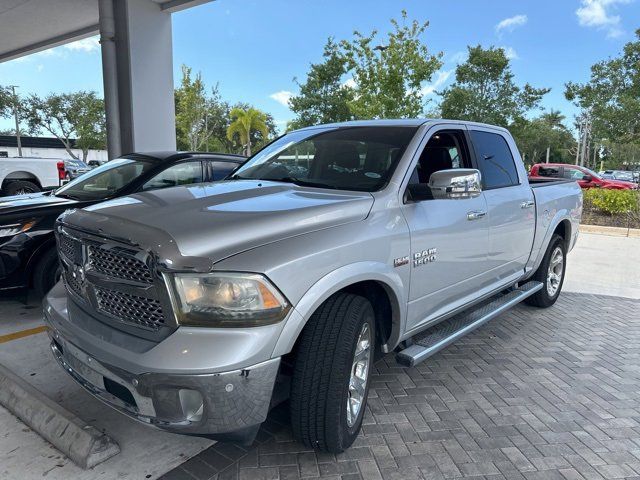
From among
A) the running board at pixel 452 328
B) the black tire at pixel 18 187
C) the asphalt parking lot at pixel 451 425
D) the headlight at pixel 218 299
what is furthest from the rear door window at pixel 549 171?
the headlight at pixel 218 299

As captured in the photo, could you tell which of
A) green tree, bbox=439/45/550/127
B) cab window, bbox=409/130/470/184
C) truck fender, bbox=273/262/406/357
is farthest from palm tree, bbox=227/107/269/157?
truck fender, bbox=273/262/406/357

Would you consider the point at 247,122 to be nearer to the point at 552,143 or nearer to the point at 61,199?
the point at 61,199

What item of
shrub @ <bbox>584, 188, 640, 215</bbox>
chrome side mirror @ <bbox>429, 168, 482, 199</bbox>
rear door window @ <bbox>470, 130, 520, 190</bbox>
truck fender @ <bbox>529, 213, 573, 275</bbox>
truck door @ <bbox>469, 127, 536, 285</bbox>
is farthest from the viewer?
shrub @ <bbox>584, 188, 640, 215</bbox>

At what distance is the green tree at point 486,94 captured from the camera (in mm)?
25672

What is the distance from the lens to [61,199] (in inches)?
199

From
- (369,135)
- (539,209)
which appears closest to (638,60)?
(539,209)

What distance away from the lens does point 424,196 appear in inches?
119

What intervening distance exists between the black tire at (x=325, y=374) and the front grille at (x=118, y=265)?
81cm

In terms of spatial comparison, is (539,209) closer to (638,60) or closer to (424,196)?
(424,196)

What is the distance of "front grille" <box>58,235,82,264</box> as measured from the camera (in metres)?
2.51

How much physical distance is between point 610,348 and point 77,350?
4475mm

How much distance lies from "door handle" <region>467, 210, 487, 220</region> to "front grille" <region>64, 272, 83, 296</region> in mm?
2584

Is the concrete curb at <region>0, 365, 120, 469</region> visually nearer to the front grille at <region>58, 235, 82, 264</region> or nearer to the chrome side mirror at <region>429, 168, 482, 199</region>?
the front grille at <region>58, 235, 82, 264</region>

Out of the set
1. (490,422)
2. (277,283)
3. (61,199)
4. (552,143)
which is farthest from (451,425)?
(552,143)
